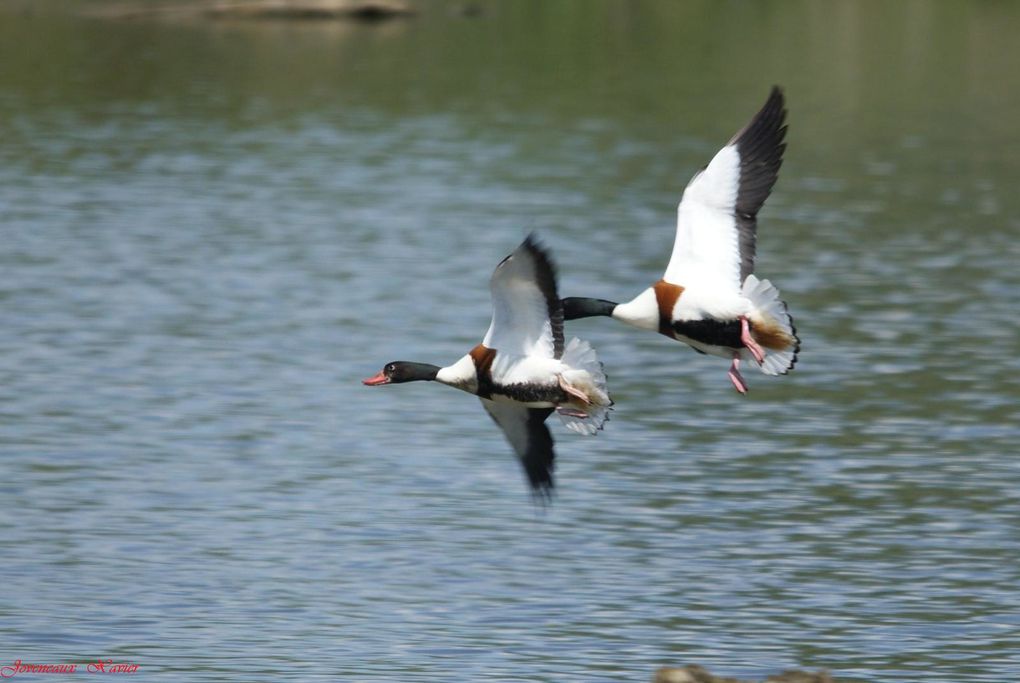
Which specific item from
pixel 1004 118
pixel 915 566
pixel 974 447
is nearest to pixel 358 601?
pixel 915 566

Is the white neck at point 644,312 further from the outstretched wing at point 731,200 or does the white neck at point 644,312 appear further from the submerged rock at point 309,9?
the submerged rock at point 309,9

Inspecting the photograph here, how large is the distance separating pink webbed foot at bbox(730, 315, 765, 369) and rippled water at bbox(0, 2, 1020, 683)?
7.83ft

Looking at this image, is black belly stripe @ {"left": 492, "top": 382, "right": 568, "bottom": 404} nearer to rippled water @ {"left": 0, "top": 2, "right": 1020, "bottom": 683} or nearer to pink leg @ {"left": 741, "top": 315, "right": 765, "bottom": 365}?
pink leg @ {"left": 741, "top": 315, "right": 765, "bottom": 365}

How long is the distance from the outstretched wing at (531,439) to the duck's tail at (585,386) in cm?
93

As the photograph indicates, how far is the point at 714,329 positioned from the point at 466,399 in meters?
9.39

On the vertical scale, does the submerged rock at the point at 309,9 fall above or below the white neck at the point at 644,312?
below

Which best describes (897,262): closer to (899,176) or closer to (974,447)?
(899,176)

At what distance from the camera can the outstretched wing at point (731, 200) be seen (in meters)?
13.7

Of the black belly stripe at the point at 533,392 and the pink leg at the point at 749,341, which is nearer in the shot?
the black belly stripe at the point at 533,392

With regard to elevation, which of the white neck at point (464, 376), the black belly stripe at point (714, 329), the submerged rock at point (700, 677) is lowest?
the submerged rock at point (700, 677)

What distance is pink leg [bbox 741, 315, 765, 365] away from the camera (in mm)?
13266

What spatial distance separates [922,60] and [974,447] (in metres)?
29.4
